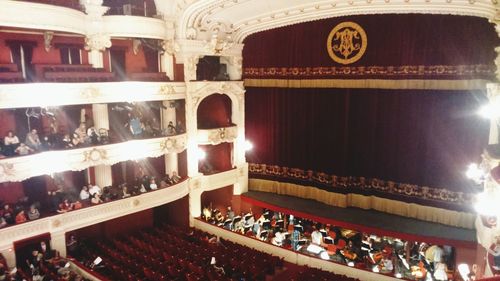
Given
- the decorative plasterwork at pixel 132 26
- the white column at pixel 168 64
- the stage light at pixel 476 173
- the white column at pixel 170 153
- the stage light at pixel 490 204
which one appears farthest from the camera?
the white column at pixel 170 153

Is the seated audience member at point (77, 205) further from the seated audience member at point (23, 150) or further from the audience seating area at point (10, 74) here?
the audience seating area at point (10, 74)

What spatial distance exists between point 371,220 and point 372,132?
3289mm

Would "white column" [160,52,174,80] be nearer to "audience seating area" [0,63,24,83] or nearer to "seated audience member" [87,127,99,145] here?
"seated audience member" [87,127,99,145]

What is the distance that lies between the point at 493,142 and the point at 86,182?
45.1ft

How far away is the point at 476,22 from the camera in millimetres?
13367

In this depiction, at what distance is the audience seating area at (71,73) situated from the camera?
1366 centimetres

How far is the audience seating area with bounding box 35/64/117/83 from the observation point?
44.8 feet

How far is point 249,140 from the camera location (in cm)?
1917

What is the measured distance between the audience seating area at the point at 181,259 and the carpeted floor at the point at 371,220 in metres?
2.92

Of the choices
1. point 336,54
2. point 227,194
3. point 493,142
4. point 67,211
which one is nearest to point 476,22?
point 493,142

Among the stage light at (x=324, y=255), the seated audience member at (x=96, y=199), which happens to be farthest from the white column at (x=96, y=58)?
the stage light at (x=324, y=255)

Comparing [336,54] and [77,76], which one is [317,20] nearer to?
[336,54]

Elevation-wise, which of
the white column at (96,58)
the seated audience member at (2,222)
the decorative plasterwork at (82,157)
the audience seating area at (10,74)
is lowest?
the seated audience member at (2,222)

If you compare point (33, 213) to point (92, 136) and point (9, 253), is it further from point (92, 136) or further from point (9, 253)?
point (92, 136)
